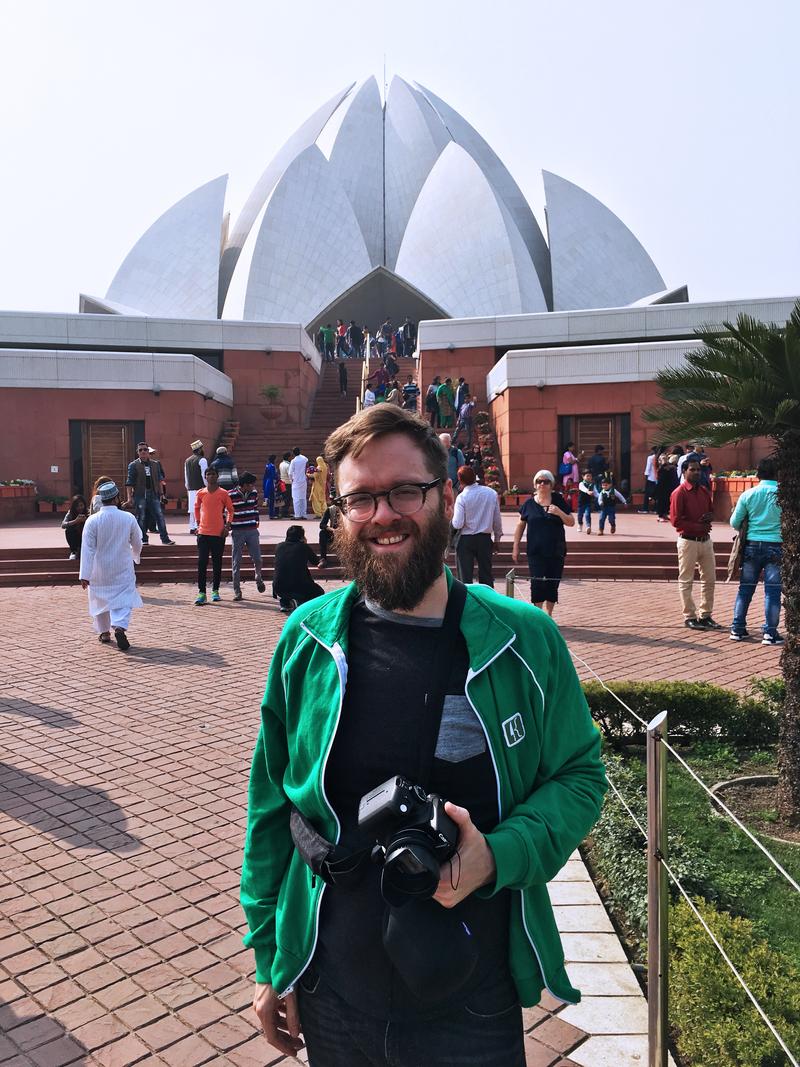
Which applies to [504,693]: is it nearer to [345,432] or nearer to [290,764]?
[290,764]

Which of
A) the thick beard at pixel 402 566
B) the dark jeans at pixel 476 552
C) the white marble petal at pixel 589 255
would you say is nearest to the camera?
the thick beard at pixel 402 566

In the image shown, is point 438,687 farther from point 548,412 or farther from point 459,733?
point 548,412

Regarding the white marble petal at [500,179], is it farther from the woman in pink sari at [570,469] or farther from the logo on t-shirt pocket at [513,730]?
the logo on t-shirt pocket at [513,730]

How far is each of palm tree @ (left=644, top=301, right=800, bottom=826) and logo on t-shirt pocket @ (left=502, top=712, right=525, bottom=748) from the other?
8.79 feet

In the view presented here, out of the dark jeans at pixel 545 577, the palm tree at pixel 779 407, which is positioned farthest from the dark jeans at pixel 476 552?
the palm tree at pixel 779 407

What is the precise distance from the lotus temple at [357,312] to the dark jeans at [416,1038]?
4.10 m

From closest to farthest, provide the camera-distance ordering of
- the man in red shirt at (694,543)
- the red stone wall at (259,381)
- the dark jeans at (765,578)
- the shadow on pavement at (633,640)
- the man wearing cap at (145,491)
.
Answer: the shadow on pavement at (633,640) → the dark jeans at (765,578) → the man in red shirt at (694,543) → the man wearing cap at (145,491) → the red stone wall at (259,381)

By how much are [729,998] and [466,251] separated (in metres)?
32.0

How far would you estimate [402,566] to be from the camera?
1490 millimetres

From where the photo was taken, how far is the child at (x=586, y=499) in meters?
12.8

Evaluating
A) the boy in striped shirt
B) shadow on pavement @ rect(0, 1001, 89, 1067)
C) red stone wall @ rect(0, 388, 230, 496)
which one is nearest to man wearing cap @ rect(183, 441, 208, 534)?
the boy in striped shirt

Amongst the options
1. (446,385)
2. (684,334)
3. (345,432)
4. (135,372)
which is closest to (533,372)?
(446,385)

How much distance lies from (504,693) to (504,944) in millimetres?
420

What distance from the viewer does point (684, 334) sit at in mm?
20359
